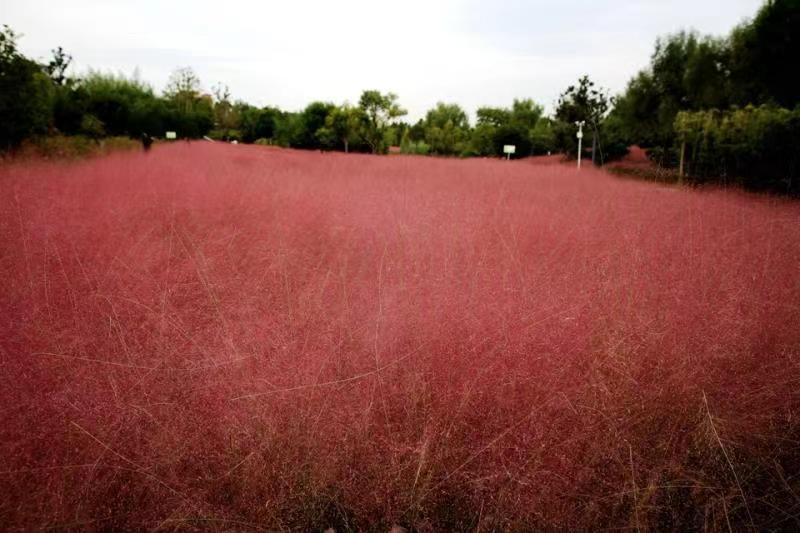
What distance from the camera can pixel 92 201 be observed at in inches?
204

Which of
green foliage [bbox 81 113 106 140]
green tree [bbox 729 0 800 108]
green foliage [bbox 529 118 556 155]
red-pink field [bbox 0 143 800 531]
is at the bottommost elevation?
red-pink field [bbox 0 143 800 531]

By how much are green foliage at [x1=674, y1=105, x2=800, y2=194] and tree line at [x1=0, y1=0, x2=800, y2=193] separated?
0.08ft

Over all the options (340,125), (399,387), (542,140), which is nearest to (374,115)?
(340,125)

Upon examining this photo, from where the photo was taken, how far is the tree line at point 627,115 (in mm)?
9680

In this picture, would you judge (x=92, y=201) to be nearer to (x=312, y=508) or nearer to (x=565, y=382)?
(x=312, y=508)

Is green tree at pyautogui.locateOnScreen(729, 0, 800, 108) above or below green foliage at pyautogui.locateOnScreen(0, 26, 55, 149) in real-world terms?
above

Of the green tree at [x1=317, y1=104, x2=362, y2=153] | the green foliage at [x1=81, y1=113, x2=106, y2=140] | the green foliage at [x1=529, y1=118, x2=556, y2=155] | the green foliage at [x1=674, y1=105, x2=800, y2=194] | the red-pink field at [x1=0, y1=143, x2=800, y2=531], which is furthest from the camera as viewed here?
the green foliage at [x1=529, y1=118, x2=556, y2=155]

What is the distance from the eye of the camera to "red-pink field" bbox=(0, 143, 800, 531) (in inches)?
66.2

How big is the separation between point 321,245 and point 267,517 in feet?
10.7

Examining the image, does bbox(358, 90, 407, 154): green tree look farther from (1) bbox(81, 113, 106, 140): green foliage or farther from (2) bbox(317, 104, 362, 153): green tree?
(1) bbox(81, 113, 106, 140): green foliage

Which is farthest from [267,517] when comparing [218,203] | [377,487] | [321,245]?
[218,203]

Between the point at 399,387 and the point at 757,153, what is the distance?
11425 mm

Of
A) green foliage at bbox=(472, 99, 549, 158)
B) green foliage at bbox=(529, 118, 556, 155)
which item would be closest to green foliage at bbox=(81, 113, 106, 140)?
green foliage at bbox=(472, 99, 549, 158)

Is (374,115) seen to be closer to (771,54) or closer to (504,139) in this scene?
(504,139)
